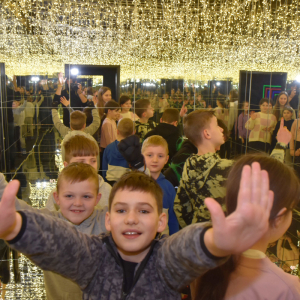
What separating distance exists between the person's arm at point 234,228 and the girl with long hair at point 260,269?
0.29 metres

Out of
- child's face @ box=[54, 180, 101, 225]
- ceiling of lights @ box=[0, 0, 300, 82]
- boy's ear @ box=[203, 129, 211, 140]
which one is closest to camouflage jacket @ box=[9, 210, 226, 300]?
child's face @ box=[54, 180, 101, 225]

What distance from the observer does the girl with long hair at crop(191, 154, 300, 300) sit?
3.06 ft

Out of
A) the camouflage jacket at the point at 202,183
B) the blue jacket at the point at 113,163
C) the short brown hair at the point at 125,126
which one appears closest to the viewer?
the camouflage jacket at the point at 202,183

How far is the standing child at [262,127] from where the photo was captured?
15.1 feet

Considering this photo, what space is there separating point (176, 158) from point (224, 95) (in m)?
2.30

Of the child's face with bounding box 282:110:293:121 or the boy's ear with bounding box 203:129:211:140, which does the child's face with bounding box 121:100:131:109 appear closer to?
the child's face with bounding box 282:110:293:121

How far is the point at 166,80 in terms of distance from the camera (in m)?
4.45

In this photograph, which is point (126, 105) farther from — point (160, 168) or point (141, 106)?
point (160, 168)

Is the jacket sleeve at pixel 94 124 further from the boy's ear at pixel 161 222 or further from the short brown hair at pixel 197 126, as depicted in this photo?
the boy's ear at pixel 161 222

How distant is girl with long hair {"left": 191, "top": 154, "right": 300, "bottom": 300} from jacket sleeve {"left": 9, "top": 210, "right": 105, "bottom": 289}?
35 centimetres

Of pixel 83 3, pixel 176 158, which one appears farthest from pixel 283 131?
pixel 83 3

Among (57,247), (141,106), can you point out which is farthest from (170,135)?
(57,247)

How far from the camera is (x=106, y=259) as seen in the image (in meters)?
0.96

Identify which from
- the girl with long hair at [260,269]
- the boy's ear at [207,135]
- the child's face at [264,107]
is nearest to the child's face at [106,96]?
the child's face at [264,107]
